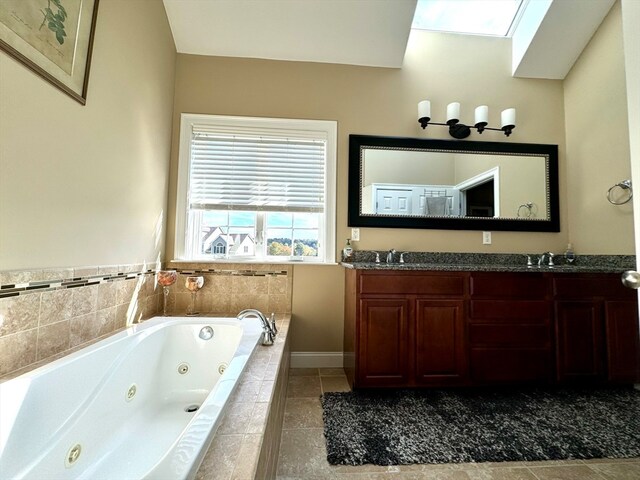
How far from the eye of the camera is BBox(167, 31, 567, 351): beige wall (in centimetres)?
232

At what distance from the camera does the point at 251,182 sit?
94.1 inches

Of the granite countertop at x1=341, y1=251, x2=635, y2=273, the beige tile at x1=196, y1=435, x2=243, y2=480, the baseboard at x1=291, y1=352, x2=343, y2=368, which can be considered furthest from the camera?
the baseboard at x1=291, y1=352, x2=343, y2=368

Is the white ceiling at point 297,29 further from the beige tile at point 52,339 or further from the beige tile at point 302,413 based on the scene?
the beige tile at point 302,413

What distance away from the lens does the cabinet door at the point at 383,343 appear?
72.1 inches

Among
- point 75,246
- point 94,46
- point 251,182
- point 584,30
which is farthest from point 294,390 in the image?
point 584,30

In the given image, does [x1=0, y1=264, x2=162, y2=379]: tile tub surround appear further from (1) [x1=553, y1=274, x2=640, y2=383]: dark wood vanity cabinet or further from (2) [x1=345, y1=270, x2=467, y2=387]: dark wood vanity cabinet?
(1) [x1=553, y1=274, x2=640, y2=383]: dark wood vanity cabinet

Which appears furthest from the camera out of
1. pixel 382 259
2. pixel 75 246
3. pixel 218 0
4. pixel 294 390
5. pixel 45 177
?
pixel 382 259

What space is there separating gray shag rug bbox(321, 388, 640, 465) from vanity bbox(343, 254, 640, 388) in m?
0.10

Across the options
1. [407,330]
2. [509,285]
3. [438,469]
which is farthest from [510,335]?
[438,469]

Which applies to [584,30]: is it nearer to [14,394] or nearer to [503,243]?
[503,243]

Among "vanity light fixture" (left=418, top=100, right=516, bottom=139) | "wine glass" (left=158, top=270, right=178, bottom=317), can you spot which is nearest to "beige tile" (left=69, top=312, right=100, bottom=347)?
"wine glass" (left=158, top=270, right=178, bottom=317)

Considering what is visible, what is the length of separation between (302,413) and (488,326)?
1377mm

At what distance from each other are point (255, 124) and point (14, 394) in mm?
2195

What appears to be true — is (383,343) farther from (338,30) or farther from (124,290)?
(338,30)
